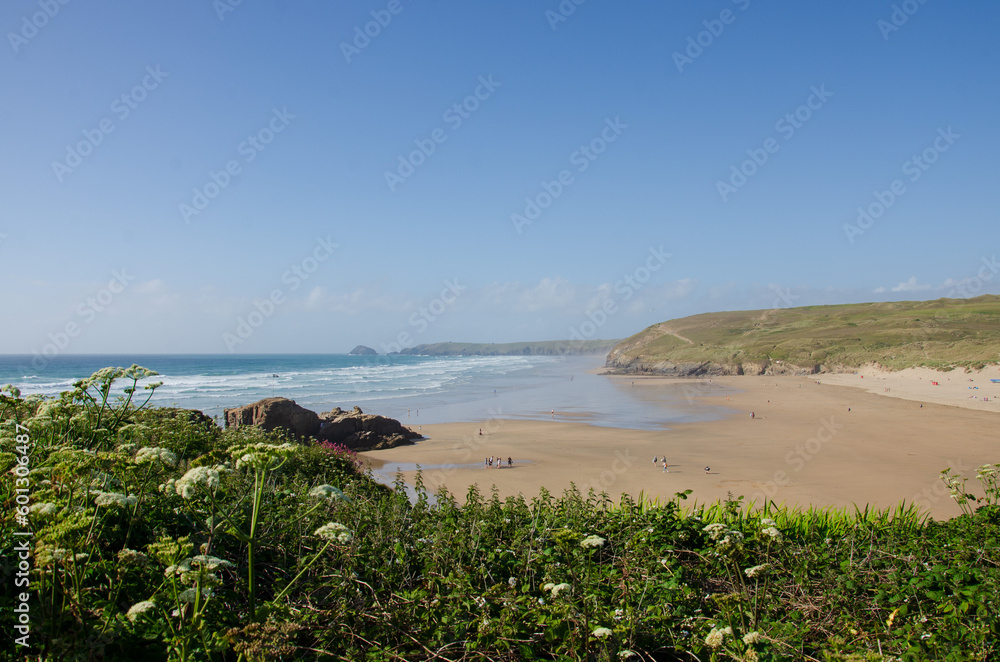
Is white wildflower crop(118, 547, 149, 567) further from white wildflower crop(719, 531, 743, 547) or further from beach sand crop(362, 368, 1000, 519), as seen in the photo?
→ beach sand crop(362, 368, 1000, 519)

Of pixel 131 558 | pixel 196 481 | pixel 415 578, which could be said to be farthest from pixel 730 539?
pixel 131 558

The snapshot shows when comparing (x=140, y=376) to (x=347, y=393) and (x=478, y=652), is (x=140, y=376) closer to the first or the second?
(x=478, y=652)

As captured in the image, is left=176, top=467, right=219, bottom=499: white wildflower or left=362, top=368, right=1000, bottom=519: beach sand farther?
left=362, top=368, right=1000, bottom=519: beach sand

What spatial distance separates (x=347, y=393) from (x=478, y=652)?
53319 millimetres

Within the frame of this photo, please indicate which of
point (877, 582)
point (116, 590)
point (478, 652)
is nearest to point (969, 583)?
point (877, 582)

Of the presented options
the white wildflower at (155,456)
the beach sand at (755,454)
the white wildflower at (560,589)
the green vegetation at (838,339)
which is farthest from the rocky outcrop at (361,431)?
the green vegetation at (838,339)

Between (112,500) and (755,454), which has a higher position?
(112,500)

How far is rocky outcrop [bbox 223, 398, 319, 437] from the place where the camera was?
2064cm

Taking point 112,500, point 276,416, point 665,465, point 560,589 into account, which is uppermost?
point 112,500

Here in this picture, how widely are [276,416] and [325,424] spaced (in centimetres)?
320

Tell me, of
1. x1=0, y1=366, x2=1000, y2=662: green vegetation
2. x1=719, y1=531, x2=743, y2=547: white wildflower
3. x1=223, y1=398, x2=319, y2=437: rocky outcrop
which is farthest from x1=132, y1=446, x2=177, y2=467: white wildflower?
x1=223, y1=398, x2=319, y2=437: rocky outcrop

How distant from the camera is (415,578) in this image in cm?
368

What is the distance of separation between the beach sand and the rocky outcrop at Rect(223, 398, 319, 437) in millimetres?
2719

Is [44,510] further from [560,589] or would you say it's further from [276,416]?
[276,416]
